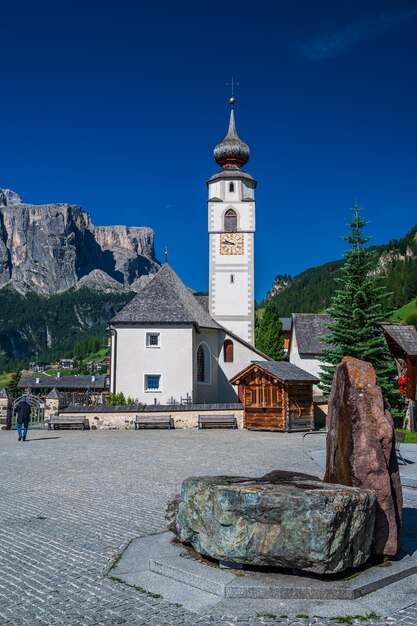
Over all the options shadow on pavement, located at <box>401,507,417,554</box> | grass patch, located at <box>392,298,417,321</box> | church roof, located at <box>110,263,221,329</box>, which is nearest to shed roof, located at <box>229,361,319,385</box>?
church roof, located at <box>110,263,221,329</box>

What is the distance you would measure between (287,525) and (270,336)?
207ft

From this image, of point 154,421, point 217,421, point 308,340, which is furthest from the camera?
point 308,340

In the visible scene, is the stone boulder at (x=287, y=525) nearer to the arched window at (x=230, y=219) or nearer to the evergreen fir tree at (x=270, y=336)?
the arched window at (x=230, y=219)

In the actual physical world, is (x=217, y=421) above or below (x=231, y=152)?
below

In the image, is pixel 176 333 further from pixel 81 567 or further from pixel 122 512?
pixel 81 567

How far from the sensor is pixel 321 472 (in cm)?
1370

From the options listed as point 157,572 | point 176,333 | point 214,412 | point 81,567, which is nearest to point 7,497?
point 81,567

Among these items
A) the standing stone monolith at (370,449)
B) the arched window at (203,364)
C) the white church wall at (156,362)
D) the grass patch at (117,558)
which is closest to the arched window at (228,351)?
the arched window at (203,364)

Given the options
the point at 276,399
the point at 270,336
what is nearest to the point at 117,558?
the point at 276,399

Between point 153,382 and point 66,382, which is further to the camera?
point 66,382

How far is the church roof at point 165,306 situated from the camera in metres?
34.0

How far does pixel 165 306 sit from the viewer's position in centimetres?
3519

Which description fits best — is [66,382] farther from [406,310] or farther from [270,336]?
[406,310]

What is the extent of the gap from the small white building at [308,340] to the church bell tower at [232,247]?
38.2 ft
